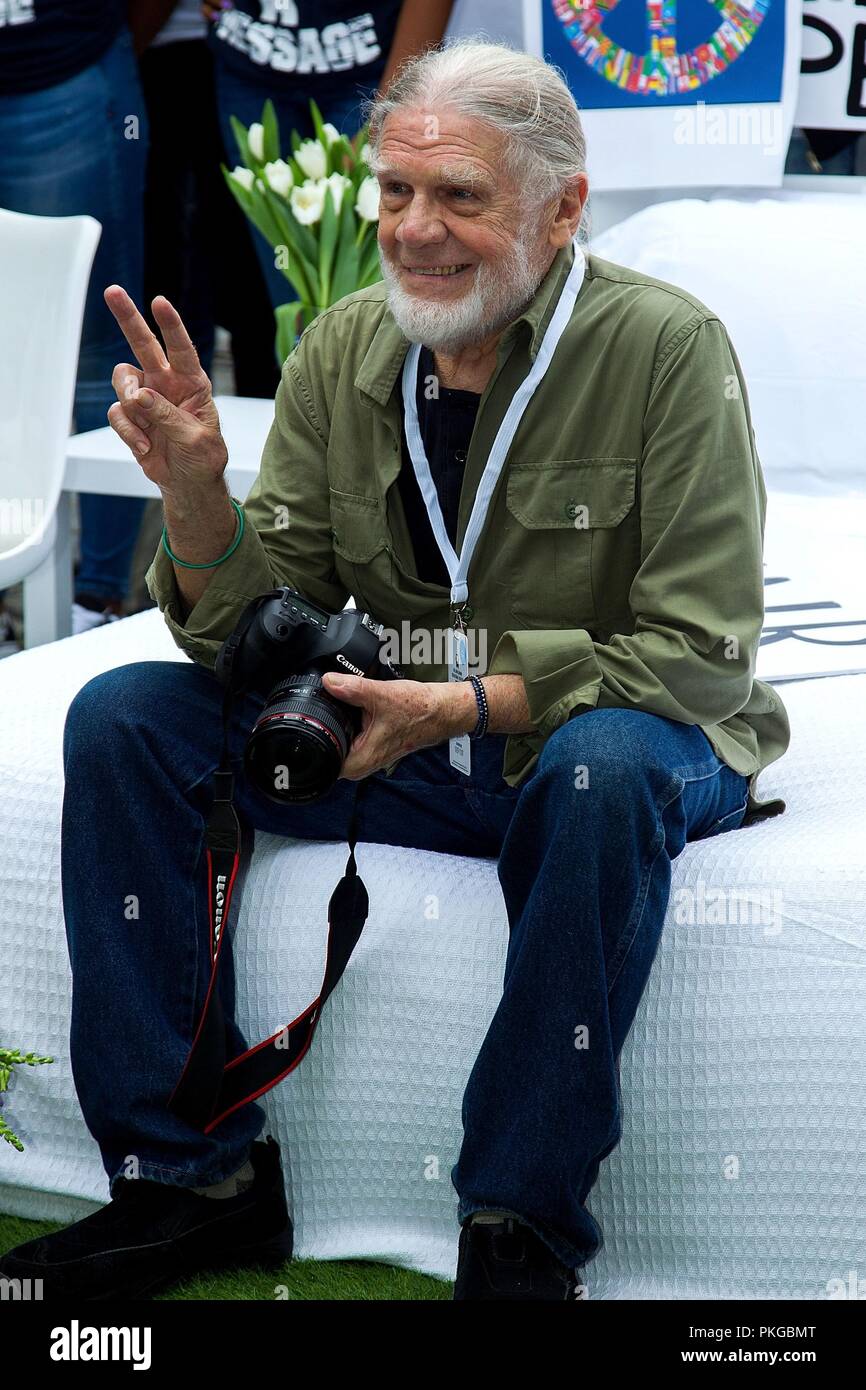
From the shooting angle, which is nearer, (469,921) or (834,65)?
(469,921)

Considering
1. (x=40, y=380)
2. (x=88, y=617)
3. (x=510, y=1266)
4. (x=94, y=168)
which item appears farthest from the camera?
(x=88, y=617)

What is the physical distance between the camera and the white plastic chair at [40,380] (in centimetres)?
259

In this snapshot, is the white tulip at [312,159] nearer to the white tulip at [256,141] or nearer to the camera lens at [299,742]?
the white tulip at [256,141]

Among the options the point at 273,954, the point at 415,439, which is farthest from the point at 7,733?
the point at 415,439

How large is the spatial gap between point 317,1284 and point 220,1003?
0.27 m

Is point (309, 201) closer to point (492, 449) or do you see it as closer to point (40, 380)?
point (40, 380)

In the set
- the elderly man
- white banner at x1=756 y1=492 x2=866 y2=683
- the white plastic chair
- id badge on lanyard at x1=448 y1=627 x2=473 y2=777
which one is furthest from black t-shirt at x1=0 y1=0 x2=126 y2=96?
id badge on lanyard at x1=448 y1=627 x2=473 y2=777

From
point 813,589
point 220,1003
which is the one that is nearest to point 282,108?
point 813,589

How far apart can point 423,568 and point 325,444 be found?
16 centimetres

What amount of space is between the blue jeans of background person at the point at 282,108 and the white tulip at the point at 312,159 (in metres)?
0.27

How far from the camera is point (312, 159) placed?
269 centimetres

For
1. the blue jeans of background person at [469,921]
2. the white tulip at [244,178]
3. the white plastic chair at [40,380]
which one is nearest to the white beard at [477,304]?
the blue jeans of background person at [469,921]

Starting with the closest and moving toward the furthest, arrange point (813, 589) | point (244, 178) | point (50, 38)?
1. point (813, 589)
2. point (244, 178)
3. point (50, 38)
